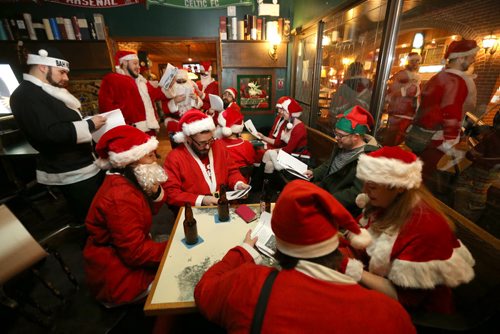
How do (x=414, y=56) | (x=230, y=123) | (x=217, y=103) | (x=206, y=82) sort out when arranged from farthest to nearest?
(x=206, y=82)
(x=217, y=103)
(x=230, y=123)
(x=414, y=56)

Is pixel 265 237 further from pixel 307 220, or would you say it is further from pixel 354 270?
pixel 307 220

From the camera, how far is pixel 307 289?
2.51 ft

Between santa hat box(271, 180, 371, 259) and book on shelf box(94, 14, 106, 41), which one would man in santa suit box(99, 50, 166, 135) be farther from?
santa hat box(271, 180, 371, 259)

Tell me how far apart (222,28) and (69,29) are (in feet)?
10.0

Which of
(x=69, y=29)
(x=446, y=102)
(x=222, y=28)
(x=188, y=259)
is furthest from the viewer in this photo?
(x=222, y=28)

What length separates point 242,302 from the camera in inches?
31.6

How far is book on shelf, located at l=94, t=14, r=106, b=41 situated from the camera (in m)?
4.52

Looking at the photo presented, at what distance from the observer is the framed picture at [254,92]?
17.6ft

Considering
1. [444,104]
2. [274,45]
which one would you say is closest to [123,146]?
[444,104]

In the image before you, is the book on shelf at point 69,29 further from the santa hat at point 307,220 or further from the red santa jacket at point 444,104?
the red santa jacket at point 444,104

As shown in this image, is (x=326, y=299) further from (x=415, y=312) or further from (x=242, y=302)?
(x=415, y=312)

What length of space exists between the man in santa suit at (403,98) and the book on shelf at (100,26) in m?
5.37

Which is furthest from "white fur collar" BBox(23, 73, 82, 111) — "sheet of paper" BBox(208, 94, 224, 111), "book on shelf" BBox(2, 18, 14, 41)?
"book on shelf" BBox(2, 18, 14, 41)

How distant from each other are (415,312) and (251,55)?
523cm
